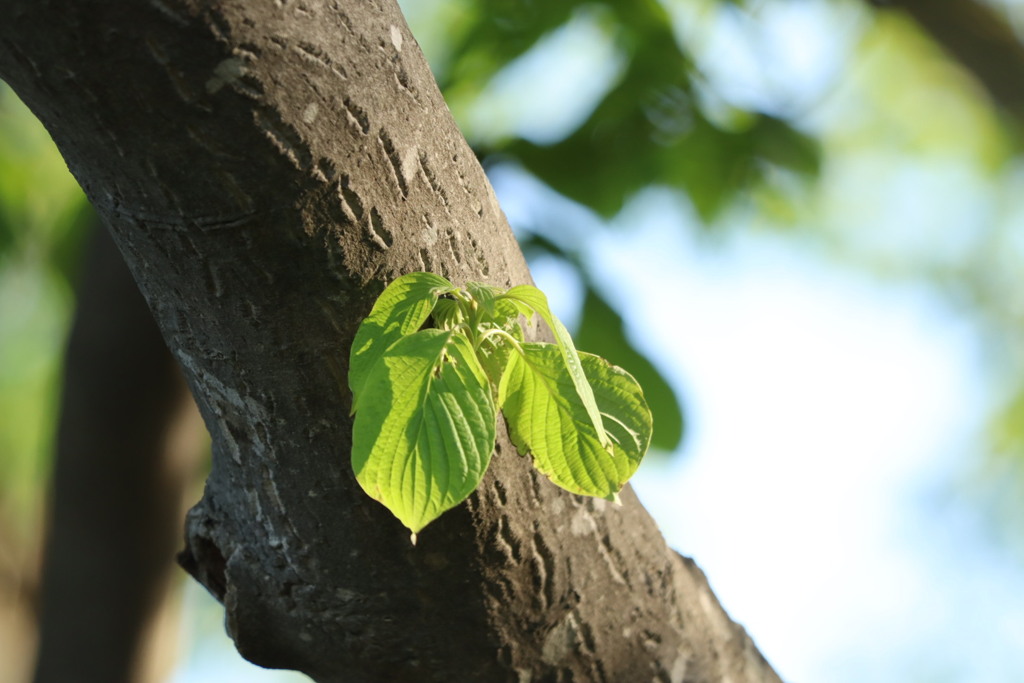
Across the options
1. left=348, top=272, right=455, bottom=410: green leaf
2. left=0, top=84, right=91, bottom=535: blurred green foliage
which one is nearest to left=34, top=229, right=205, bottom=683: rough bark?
left=0, top=84, right=91, bottom=535: blurred green foliage

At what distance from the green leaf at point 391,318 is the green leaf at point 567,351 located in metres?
0.04

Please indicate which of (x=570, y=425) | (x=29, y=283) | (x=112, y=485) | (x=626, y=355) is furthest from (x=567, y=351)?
(x=29, y=283)

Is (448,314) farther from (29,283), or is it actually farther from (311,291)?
(29,283)

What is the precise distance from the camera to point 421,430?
1.13ft

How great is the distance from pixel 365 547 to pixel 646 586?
0.75ft

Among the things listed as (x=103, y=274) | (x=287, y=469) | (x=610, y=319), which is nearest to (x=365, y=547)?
(x=287, y=469)

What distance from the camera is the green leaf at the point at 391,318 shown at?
1.16 ft

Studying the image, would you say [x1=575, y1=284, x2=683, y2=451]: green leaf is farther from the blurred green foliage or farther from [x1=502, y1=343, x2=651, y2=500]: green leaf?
the blurred green foliage

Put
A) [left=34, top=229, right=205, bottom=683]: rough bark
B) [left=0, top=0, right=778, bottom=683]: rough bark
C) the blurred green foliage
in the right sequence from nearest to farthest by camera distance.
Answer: [left=0, top=0, right=778, bottom=683]: rough bark, [left=34, top=229, right=205, bottom=683]: rough bark, the blurred green foliage

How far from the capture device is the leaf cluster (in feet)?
1.12

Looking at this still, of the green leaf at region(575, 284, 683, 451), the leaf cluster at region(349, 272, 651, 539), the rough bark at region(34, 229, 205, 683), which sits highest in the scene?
the green leaf at region(575, 284, 683, 451)

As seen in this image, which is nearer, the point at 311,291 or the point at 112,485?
the point at 311,291

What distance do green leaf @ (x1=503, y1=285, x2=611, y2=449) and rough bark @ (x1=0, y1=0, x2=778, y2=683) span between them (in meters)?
0.07

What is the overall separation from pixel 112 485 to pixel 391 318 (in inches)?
35.3
